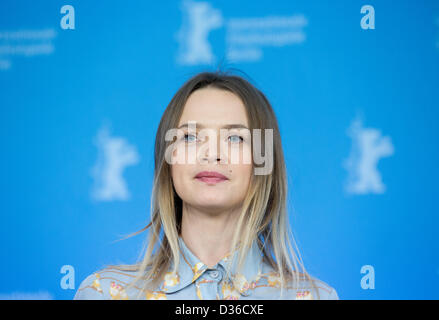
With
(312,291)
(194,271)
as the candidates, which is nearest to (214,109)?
(194,271)

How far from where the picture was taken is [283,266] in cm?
140

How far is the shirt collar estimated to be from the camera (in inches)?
52.1

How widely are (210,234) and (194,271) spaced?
10cm

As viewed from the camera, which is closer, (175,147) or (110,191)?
(175,147)

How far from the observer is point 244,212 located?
4.44 ft

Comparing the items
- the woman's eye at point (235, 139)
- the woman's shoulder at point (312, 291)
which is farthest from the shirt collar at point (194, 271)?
the woman's eye at point (235, 139)

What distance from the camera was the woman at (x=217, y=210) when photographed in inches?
51.6

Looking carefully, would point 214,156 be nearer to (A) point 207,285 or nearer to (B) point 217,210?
(B) point 217,210

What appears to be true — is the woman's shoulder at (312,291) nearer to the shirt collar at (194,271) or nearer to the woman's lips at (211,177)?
the shirt collar at (194,271)

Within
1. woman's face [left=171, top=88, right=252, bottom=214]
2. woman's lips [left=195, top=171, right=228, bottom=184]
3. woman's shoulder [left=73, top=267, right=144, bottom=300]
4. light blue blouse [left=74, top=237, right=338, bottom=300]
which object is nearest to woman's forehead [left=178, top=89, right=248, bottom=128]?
woman's face [left=171, top=88, right=252, bottom=214]
